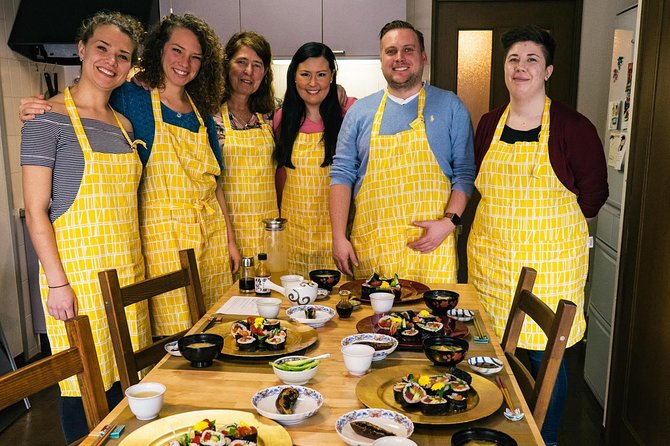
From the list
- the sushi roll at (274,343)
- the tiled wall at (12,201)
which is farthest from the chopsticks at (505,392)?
the tiled wall at (12,201)

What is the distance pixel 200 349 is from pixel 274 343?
188 millimetres

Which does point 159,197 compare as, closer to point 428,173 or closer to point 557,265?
point 428,173

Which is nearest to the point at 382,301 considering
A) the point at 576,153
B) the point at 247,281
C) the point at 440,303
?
the point at 440,303

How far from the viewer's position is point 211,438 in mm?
1002

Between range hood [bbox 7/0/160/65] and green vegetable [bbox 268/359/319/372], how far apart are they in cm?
254

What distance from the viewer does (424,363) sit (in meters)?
1.45

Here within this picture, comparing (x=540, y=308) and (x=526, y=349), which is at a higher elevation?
(x=540, y=308)

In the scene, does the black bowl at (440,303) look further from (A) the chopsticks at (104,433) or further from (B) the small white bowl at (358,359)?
(A) the chopsticks at (104,433)

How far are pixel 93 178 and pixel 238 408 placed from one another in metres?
1.03

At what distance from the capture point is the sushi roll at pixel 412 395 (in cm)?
118

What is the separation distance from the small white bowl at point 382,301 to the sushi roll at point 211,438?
2.57ft

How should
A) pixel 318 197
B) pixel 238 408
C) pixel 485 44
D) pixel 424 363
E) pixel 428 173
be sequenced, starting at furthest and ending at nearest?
pixel 485 44 → pixel 318 197 → pixel 428 173 → pixel 424 363 → pixel 238 408

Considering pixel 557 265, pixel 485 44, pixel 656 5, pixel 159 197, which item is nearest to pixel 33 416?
pixel 159 197


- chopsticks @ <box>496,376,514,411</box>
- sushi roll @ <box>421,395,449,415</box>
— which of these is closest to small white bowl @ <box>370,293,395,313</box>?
chopsticks @ <box>496,376,514,411</box>
